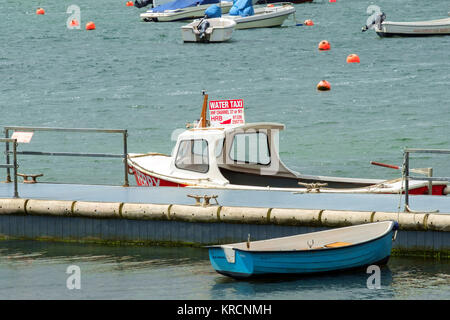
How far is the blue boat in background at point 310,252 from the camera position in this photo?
14547 millimetres

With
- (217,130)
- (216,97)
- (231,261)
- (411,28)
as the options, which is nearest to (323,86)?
(216,97)

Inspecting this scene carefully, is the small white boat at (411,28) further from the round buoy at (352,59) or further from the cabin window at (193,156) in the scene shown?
the cabin window at (193,156)

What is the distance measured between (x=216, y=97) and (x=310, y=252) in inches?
1166

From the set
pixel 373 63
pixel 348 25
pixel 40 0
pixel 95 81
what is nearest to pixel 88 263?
pixel 95 81

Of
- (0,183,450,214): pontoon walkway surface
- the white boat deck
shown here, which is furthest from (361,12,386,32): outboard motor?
the white boat deck

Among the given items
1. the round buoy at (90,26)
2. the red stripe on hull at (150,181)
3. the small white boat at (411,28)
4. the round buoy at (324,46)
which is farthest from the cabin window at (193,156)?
the round buoy at (90,26)

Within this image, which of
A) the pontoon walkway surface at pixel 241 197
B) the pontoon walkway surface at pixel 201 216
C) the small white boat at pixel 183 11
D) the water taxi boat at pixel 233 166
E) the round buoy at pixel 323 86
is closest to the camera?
the pontoon walkway surface at pixel 201 216

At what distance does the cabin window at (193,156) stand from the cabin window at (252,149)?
584 millimetres

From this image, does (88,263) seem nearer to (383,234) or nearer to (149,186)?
(149,186)

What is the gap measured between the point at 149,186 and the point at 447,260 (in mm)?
6094

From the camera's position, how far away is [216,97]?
144 feet

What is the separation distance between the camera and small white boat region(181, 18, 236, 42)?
63781 millimetres

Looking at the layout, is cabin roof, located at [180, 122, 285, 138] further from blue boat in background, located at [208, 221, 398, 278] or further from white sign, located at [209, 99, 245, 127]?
blue boat in background, located at [208, 221, 398, 278]

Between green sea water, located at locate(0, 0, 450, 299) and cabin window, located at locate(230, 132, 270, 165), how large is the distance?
3.12 metres
